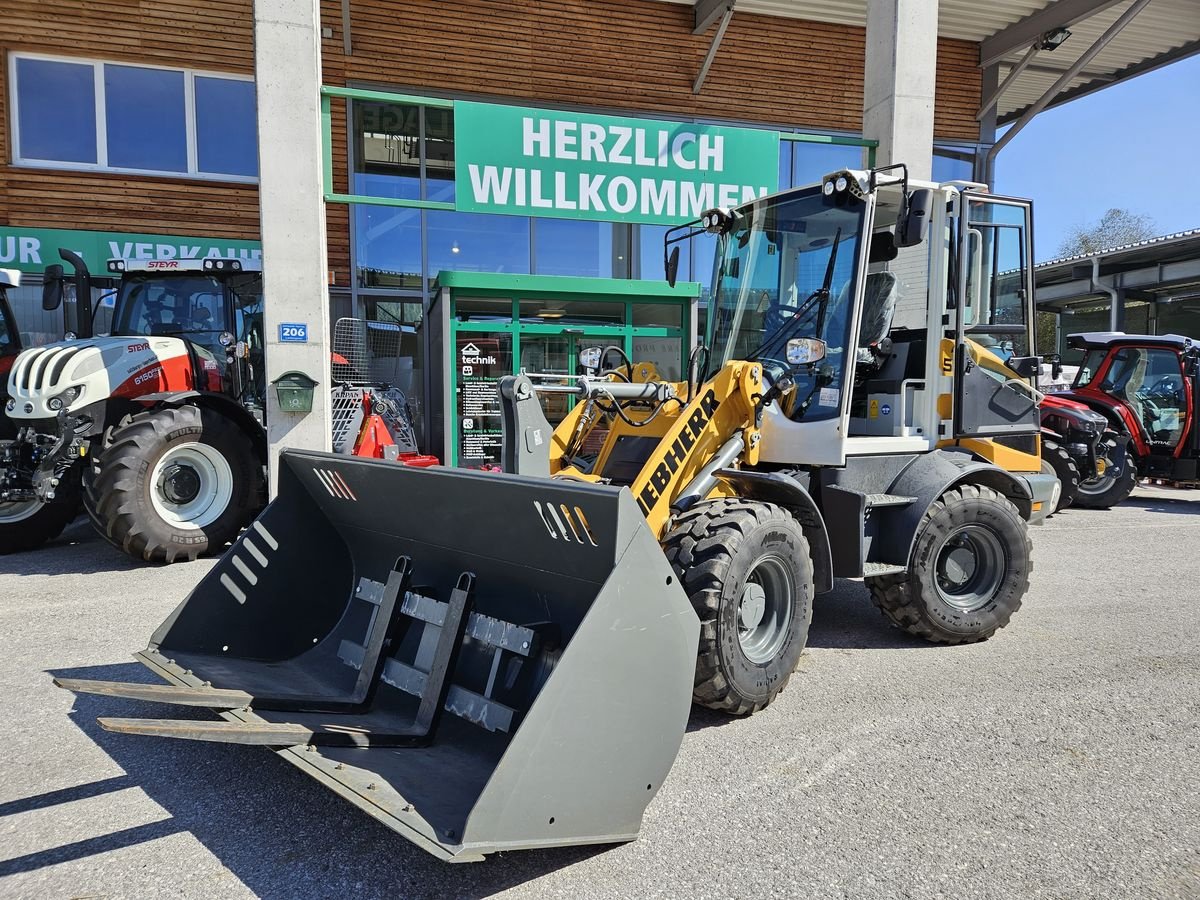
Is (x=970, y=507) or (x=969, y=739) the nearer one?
(x=969, y=739)

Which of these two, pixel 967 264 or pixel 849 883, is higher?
pixel 967 264

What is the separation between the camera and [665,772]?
2824 mm

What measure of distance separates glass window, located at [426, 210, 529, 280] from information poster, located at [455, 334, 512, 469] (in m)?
2.61

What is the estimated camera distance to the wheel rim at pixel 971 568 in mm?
5148

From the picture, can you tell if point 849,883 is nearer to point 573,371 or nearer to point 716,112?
point 573,371

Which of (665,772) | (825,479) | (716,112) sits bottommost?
(665,772)

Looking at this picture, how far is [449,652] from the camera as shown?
3.29 meters

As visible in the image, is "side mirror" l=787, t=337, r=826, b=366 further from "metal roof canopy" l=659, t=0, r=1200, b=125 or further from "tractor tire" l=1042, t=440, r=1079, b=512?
"metal roof canopy" l=659, t=0, r=1200, b=125

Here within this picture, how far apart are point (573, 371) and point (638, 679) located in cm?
940

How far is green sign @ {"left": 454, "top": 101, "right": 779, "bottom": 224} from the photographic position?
805 cm

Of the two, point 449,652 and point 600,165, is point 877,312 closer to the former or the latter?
point 449,652

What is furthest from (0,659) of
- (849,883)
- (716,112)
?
(716,112)

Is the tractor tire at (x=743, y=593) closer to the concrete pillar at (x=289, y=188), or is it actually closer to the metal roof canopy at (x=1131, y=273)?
the concrete pillar at (x=289, y=188)

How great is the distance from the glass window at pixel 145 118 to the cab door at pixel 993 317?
1236 cm
